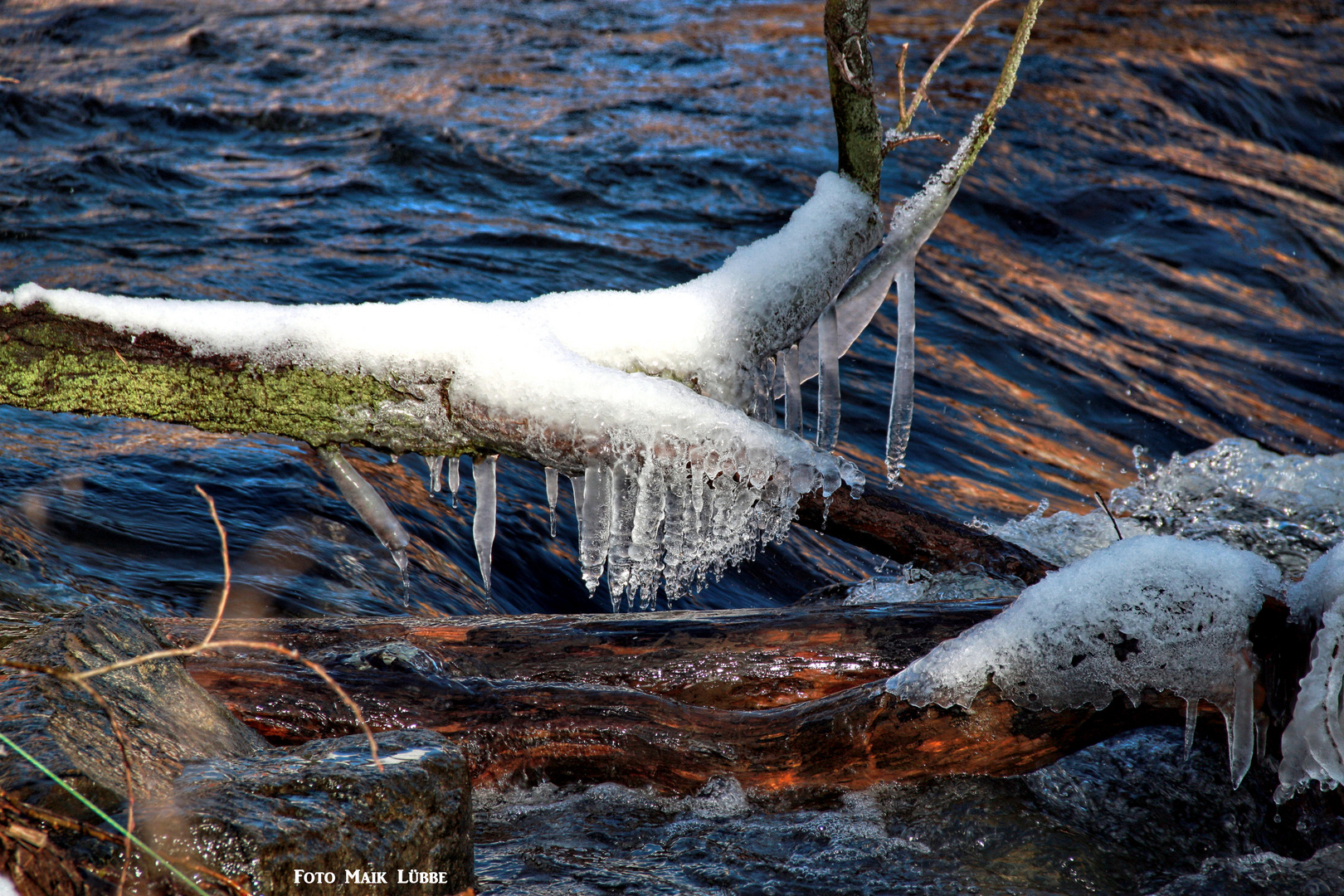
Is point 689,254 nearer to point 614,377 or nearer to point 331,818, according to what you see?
point 614,377

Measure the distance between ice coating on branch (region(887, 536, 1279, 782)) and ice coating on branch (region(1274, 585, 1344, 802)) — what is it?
150 mm

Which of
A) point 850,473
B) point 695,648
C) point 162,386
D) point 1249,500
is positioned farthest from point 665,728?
point 1249,500

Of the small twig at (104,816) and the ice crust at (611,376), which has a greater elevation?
the ice crust at (611,376)

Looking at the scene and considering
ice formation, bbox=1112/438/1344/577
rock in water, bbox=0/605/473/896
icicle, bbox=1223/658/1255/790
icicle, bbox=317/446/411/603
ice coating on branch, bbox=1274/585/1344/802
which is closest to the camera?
rock in water, bbox=0/605/473/896

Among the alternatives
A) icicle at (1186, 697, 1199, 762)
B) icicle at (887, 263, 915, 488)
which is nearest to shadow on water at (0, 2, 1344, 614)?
icicle at (887, 263, 915, 488)

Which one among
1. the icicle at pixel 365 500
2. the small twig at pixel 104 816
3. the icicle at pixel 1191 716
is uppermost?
the icicle at pixel 365 500

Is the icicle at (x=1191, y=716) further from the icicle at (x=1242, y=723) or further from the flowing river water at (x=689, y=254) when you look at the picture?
the flowing river water at (x=689, y=254)

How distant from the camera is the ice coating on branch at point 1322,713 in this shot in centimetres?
238

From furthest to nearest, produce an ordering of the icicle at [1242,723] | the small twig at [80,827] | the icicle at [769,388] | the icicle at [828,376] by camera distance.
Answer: the icicle at [828,376] → the icicle at [769,388] → the icicle at [1242,723] → the small twig at [80,827]

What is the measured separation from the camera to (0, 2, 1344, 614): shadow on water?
530 cm

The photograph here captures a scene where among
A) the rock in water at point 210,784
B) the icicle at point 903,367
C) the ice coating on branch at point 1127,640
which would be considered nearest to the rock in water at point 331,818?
the rock in water at point 210,784

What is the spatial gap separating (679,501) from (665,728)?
0.68 meters

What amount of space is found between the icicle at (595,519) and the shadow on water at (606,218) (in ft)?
6.60

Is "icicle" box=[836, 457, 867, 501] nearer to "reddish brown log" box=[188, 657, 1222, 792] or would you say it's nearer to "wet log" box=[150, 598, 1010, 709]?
"reddish brown log" box=[188, 657, 1222, 792]
